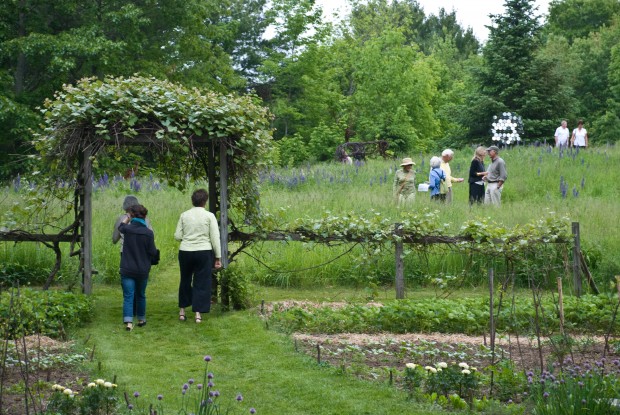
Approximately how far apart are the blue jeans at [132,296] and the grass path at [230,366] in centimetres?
18

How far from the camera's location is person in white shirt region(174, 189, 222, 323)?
1160 centimetres

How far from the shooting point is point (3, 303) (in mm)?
10281

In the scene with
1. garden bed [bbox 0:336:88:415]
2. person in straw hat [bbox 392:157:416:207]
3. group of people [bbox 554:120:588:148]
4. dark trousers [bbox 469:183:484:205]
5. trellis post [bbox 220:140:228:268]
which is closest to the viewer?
garden bed [bbox 0:336:88:415]

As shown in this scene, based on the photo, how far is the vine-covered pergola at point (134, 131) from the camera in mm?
11875

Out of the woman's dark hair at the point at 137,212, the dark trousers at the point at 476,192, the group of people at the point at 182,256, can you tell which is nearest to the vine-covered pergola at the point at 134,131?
the group of people at the point at 182,256

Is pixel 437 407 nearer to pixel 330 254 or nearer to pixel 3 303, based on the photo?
pixel 3 303

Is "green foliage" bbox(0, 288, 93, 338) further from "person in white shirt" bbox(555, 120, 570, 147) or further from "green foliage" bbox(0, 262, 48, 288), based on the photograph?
"person in white shirt" bbox(555, 120, 570, 147)

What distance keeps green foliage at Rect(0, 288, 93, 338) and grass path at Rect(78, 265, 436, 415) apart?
8.7 inches

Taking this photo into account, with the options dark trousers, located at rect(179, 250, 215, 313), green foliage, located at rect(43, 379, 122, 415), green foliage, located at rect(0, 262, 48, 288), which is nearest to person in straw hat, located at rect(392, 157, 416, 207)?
green foliage, located at rect(0, 262, 48, 288)

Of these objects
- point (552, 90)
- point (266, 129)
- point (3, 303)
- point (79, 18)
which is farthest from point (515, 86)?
point (3, 303)

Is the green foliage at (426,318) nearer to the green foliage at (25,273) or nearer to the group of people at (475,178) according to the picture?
the green foliage at (25,273)

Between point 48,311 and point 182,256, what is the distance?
181 cm

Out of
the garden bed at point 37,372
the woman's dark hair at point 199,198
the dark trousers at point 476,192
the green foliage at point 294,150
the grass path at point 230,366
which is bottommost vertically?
the grass path at point 230,366

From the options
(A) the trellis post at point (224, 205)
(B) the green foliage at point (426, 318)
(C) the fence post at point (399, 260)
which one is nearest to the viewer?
(B) the green foliage at point (426, 318)
